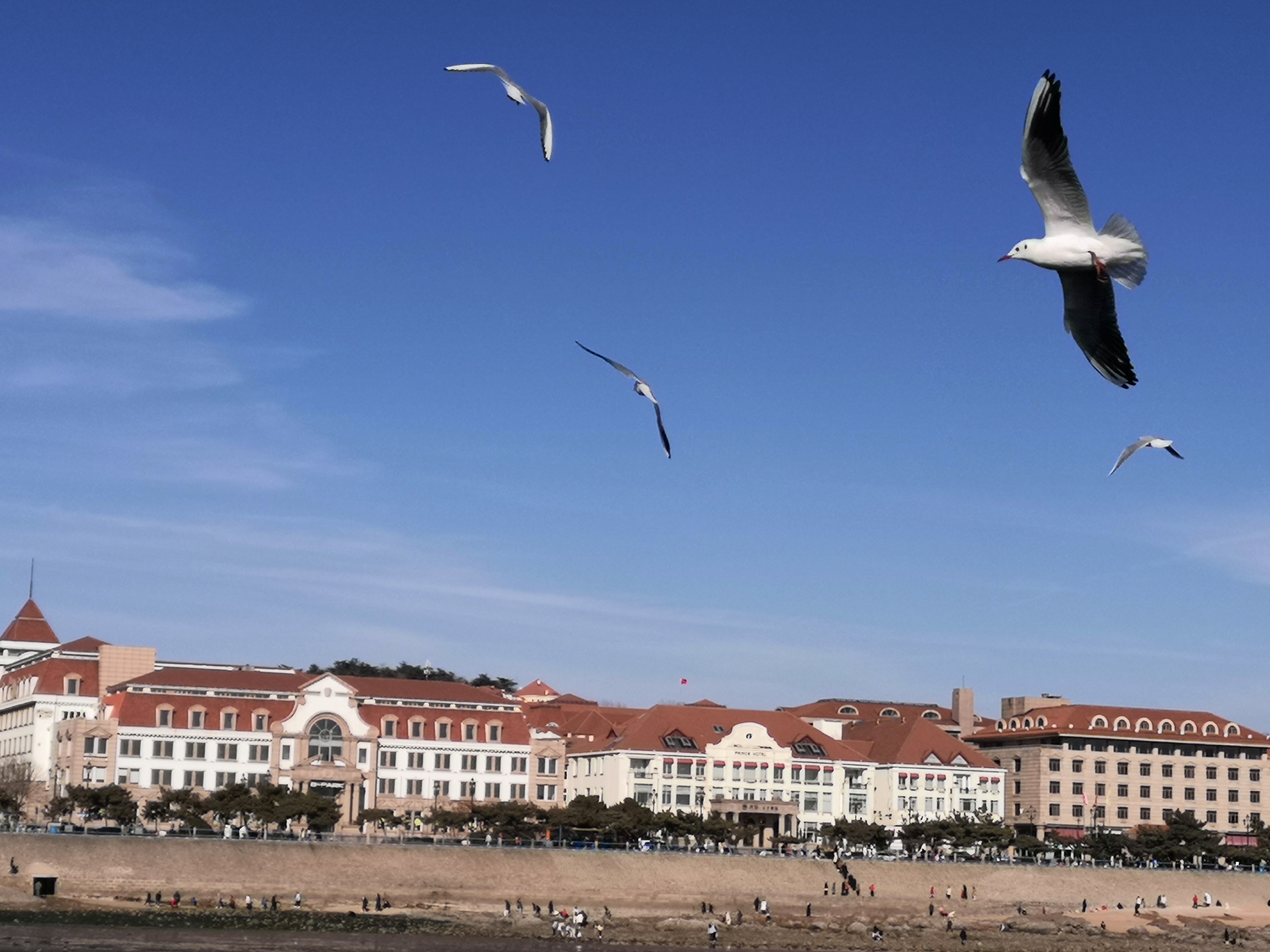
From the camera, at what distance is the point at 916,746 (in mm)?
130875

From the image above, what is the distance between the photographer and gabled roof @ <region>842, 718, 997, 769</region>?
130m

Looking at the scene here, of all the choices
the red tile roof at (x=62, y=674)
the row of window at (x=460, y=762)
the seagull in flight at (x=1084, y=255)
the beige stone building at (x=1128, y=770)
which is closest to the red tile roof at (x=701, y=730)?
the row of window at (x=460, y=762)

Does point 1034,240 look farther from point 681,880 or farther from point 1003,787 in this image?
point 1003,787

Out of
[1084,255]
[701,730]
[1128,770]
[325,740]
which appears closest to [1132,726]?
[1128,770]

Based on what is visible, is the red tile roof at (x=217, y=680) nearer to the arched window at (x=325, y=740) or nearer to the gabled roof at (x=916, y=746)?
the arched window at (x=325, y=740)

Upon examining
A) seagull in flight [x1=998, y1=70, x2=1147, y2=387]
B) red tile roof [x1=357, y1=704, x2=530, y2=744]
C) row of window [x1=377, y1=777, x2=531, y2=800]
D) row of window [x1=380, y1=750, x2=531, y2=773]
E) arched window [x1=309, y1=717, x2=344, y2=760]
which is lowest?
row of window [x1=377, y1=777, x2=531, y2=800]

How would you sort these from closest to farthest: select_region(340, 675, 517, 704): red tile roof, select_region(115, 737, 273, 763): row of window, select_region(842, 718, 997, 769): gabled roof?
1. select_region(115, 737, 273, 763): row of window
2. select_region(340, 675, 517, 704): red tile roof
3. select_region(842, 718, 997, 769): gabled roof

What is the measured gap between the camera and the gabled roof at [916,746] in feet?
427

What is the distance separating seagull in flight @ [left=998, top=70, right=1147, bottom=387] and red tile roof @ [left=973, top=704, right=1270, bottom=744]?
12794 cm

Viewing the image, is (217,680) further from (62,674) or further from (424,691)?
(424,691)

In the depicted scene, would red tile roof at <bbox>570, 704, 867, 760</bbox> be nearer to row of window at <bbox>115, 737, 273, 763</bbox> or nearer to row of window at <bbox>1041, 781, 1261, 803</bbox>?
row of window at <bbox>1041, 781, 1261, 803</bbox>

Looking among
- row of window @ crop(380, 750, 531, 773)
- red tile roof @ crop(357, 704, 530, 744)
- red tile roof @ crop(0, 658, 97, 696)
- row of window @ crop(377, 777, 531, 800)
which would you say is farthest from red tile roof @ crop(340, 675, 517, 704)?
red tile roof @ crop(0, 658, 97, 696)

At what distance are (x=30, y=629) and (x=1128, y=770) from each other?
8968 centimetres

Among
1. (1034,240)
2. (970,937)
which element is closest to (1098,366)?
(1034,240)
